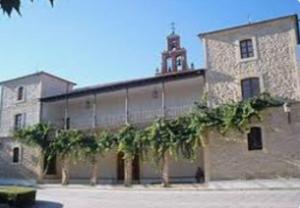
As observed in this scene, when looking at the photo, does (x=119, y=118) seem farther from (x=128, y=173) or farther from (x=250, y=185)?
(x=250, y=185)

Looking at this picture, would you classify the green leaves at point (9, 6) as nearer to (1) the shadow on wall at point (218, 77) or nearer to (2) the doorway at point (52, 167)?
(1) the shadow on wall at point (218, 77)

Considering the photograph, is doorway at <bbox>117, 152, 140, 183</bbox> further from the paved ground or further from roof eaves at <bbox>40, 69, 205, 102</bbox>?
the paved ground

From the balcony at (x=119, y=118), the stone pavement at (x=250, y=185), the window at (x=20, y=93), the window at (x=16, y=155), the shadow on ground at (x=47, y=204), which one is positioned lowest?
the shadow on ground at (x=47, y=204)

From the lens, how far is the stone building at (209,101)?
17875 mm

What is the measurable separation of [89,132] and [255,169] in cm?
1053

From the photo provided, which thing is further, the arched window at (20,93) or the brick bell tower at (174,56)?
the brick bell tower at (174,56)

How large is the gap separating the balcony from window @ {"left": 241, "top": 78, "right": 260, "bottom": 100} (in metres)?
3.13

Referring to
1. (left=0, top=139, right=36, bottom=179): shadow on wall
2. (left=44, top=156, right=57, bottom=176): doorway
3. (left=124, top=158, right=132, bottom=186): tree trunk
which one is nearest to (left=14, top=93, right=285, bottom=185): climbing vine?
(left=124, top=158, right=132, bottom=186): tree trunk

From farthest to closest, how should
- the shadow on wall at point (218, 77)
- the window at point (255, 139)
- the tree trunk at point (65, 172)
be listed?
the tree trunk at point (65, 172)
the shadow on wall at point (218, 77)
the window at point (255, 139)

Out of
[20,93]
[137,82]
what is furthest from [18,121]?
[137,82]

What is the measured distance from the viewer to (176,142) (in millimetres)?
18984

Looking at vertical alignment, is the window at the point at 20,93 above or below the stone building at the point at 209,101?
Answer: above

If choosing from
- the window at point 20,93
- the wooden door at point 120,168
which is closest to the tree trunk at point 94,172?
the wooden door at point 120,168

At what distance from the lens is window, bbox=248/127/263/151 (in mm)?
18078
